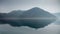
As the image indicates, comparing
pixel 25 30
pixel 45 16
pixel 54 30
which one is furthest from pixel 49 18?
pixel 25 30

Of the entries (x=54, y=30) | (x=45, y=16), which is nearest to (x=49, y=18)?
(x=45, y=16)

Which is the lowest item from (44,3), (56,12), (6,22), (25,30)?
(25,30)

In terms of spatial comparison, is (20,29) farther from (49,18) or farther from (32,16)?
(49,18)

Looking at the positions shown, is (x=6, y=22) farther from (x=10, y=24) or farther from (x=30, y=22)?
(x=30, y=22)

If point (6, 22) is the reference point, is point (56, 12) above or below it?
above

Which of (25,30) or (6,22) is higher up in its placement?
(6,22)
